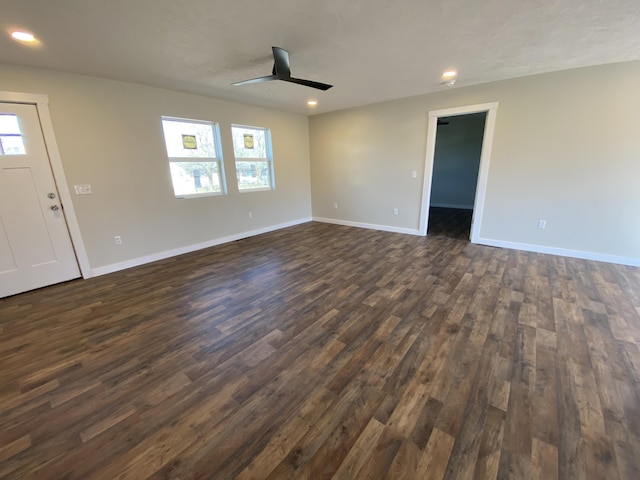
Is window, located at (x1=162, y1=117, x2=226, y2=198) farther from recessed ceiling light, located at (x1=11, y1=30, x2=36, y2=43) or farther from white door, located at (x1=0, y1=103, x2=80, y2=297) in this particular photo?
recessed ceiling light, located at (x1=11, y1=30, x2=36, y2=43)

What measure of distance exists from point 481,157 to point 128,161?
5.22 metres

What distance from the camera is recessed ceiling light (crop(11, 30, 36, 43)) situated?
2125 mm

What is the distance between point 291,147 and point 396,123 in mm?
2297

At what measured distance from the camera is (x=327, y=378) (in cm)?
175

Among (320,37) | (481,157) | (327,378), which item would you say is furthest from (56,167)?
(481,157)

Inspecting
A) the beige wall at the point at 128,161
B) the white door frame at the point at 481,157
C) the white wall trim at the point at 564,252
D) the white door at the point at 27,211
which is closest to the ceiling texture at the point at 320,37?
the beige wall at the point at 128,161

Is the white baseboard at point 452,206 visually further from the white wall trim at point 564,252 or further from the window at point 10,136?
the window at point 10,136

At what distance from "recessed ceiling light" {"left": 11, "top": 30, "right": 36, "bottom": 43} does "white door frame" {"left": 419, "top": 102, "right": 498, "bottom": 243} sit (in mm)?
4896

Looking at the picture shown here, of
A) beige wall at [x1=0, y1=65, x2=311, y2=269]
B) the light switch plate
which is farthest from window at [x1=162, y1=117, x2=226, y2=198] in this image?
Answer: the light switch plate

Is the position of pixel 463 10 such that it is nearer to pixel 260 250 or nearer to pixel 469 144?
pixel 260 250

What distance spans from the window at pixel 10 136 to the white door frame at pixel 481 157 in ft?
18.2

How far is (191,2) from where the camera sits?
1831mm

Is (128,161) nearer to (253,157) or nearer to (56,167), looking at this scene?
(56,167)

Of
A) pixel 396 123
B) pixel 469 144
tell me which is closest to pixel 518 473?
pixel 396 123
